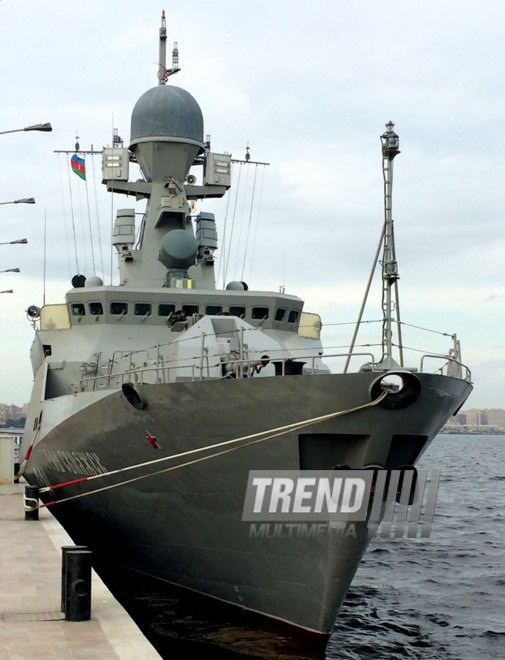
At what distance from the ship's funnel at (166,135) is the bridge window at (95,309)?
5168 mm

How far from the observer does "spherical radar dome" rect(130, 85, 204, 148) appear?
21.6 meters

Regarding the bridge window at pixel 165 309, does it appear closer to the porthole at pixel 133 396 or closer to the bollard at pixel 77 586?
the porthole at pixel 133 396

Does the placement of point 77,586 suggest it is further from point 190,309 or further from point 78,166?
point 78,166

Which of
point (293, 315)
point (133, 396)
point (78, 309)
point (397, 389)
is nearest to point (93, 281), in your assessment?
point (78, 309)

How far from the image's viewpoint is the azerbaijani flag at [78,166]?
24188 mm

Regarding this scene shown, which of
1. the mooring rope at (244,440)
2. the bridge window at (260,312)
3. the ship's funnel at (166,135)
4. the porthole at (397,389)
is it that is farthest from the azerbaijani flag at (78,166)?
the porthole at (397,389)

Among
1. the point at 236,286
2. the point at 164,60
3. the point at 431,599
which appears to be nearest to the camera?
the point at 431,599

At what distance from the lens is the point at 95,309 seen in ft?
58.2

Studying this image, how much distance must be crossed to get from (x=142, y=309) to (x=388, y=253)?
826 centimetres

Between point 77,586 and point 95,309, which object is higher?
point 95,309

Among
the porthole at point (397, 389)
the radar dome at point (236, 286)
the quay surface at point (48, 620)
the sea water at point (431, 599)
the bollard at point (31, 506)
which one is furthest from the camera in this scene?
the radar dome at point (236, 286)

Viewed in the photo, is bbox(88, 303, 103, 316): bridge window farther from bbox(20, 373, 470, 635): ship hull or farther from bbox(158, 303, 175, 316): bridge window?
bbox(20, 373, 470, 635): ship hull

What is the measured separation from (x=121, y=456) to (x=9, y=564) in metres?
Result: 2.86

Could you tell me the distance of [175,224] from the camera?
20812mm
